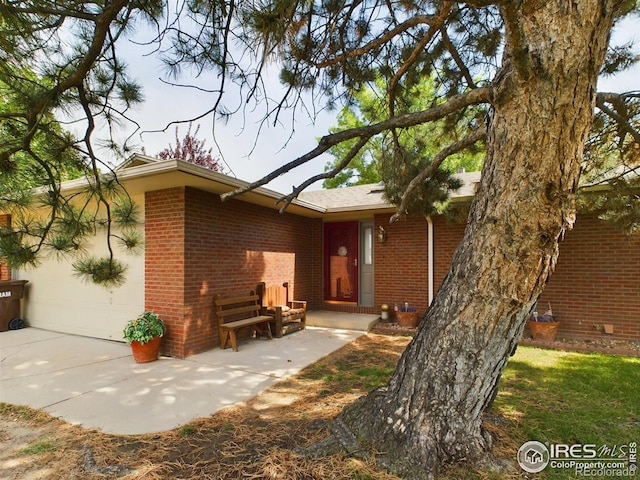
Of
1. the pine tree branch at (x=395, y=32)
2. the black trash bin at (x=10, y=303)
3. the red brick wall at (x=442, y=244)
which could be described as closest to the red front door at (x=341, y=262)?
the red brick wall at (x=442, y=244)

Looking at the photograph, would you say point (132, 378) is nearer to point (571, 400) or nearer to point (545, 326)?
point (571, 400)

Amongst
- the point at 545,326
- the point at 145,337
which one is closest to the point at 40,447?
the point at 145,337

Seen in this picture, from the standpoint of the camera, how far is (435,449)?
229cm

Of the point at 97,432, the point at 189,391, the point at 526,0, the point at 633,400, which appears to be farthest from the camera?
the point at 189,391

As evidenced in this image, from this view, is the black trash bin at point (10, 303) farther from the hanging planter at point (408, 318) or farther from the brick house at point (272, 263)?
the hanging planter at point (408, 318)

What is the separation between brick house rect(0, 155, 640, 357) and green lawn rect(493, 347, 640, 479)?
1.60m

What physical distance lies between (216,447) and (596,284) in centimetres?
717

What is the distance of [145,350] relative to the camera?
5008 mm

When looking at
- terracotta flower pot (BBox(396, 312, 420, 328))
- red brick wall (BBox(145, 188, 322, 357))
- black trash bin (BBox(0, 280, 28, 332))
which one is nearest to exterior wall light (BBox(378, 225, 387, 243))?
terracotta flower pot (BBox(396, 312, 420, 328))

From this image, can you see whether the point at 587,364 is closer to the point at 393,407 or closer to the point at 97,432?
A: the point at 393,407

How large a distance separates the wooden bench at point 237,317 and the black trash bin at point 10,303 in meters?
5.29

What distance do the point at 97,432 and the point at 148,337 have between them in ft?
6.82

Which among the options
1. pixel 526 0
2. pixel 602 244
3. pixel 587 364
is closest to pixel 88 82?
pixel 526 0

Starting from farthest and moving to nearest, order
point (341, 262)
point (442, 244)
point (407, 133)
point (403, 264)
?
point (341, 262)
point (403, 264)
point (442, 244)
point (407, 133)
